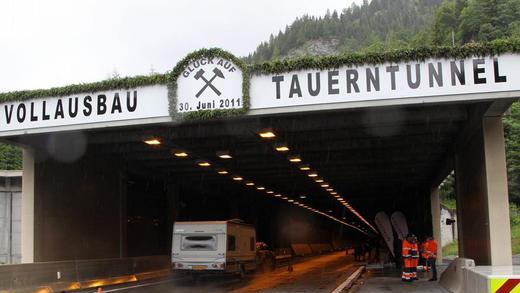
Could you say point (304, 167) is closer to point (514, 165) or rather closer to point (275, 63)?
point (275, 63)

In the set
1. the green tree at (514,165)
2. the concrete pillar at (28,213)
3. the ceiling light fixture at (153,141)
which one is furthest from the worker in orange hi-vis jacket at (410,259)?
the green tree at (514,165)

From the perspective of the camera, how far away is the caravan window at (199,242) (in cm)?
2554

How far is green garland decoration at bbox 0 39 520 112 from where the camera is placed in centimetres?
1499

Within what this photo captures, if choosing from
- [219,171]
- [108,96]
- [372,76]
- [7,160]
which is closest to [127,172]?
[219,171]

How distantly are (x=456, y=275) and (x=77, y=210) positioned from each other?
14051 millimetres

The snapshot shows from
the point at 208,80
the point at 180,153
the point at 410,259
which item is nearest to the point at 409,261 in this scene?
the point at 410,259

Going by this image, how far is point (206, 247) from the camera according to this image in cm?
2556

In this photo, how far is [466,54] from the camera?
49.4ft

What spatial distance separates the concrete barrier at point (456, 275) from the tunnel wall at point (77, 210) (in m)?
13.5

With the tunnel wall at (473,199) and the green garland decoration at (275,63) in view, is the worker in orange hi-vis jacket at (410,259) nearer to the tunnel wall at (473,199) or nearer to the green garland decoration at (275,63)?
the tunnel wall at (473,199)

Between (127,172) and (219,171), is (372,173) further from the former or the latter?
(127,172)

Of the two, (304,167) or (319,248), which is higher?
(304,167)

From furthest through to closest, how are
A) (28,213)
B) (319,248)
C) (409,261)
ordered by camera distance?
(319,248)
(409,261)
(28,213)

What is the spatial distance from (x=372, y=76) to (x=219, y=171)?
17882 mm
